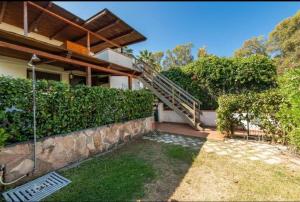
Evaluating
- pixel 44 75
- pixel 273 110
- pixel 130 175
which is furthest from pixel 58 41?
pixel 273 110

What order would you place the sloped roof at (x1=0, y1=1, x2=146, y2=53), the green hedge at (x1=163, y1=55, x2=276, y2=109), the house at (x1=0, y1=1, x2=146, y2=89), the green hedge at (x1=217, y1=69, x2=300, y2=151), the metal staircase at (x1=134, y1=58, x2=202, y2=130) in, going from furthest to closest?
the green hedge at (x1=163, y1=55, x2=276, y2=109)
the metal staircase at (x1=134, y1=58, x2=202, y2=130)
the sloped roof at (x1=0, y1=1, x2=146, y2=53)
the house at (x1=0, y1=1, x2=146, y2=89)
the green hedge at (x1=217, y1=69, x2=300, y2=151)

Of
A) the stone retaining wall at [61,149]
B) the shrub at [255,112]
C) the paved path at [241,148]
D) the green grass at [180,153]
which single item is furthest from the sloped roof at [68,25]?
the green grass at [180,153]

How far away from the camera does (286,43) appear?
2109cm

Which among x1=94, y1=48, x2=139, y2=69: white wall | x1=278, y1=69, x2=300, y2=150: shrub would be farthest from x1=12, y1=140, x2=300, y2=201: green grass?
x1=94, y1=48, x2=139, y2=69: white wall

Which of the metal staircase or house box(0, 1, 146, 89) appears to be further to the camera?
the metal staircase

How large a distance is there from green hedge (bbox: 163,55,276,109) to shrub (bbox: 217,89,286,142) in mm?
3672

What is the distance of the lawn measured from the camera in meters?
3.15

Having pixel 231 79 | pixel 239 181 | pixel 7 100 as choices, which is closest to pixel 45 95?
pixel 7 100

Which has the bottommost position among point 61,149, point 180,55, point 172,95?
point 61,149

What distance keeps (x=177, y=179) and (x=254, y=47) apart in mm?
29092

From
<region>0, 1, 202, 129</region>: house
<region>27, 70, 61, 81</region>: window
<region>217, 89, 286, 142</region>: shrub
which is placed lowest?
<region>217, 89, 286, 142</region>: shrub

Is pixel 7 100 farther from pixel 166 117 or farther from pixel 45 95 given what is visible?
pixel 166 117

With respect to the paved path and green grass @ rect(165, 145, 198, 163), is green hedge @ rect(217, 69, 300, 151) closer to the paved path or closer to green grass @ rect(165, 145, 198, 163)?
the paved path

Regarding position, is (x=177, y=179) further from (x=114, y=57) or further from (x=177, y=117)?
(x=114, y=57)
